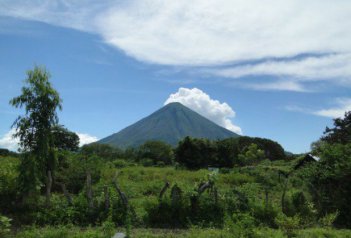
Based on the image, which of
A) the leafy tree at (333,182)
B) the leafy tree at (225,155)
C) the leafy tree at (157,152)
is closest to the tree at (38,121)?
the leafy tree at (333,182)

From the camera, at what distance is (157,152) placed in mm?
60625

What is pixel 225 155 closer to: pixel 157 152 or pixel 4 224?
pixel 157 152

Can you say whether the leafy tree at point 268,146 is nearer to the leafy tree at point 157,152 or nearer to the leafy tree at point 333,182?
the leafy tree at point 157,152

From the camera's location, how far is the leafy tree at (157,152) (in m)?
57.7

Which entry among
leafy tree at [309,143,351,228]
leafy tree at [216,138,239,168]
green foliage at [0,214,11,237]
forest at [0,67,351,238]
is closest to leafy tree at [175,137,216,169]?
leafy tree at [216,138,239,168]

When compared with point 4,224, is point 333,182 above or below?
above

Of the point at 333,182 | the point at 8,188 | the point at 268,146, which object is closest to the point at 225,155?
the point at 268,146

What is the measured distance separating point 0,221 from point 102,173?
43.2 ft

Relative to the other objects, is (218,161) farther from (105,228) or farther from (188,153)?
(105,228)

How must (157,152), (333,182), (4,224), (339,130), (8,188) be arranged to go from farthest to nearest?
(157,152), (339,130), (333,182), (8,188), (4,224)

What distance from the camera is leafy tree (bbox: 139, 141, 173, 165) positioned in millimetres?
57688

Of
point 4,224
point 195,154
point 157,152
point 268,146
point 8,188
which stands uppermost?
point 268,146

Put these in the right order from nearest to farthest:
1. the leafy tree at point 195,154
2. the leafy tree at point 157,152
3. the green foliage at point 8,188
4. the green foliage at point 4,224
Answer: the green foliage at point 4,224 → the green foliage at point 8,188 → the leafy tree at point 195,154 → the leafy tree at point 157,152

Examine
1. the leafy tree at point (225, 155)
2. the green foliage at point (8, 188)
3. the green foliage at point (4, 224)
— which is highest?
the leafy tree at point (225, 155)
